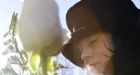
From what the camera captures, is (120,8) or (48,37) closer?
(120,8)

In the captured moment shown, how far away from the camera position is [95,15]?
78 cm

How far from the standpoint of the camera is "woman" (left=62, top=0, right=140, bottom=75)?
0.70 metres

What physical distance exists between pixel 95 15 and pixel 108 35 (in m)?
0.08

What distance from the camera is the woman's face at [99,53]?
0.70 meters

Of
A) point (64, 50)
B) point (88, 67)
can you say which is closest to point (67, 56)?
point (64, 50)

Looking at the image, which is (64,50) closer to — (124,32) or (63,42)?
(63,42)

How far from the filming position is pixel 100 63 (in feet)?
2.32

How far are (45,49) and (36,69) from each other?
0.05 m

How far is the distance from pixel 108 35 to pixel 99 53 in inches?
1.8

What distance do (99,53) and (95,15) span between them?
0.36ft

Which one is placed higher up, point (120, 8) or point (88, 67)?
point (120, 8)

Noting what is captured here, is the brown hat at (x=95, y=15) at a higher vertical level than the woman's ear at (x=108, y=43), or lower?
higher

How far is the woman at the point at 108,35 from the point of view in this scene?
70cm

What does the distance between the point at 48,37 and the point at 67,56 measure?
0.08 metres
